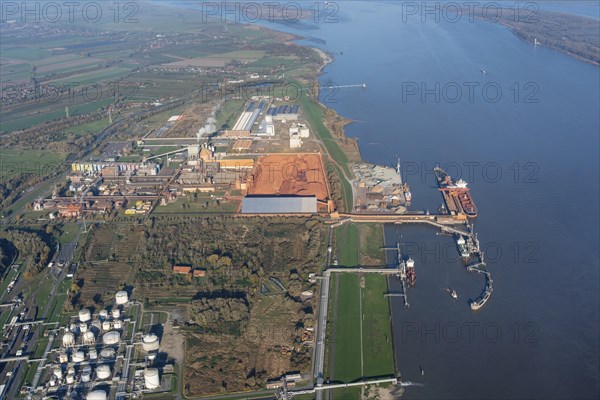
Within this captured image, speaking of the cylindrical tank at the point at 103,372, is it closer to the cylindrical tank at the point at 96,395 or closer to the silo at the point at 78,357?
the cylindrical tank at the point at 96,395

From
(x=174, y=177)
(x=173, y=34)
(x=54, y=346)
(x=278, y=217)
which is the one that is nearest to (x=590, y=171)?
(x=278, y=217)

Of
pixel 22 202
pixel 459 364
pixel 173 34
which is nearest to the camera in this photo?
pixel 459 364

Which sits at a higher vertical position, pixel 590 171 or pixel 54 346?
pixel 590 171

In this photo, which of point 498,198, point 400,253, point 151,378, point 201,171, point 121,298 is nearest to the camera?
point 151,378

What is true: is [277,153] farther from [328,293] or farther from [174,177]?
[328,293]

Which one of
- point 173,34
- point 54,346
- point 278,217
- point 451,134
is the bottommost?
point 54,346

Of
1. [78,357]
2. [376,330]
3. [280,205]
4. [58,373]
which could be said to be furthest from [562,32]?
[58,373]

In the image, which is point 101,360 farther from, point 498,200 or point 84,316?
point 498,200

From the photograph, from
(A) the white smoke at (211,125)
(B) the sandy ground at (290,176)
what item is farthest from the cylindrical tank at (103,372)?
(A) the white smoke at (211,125)
